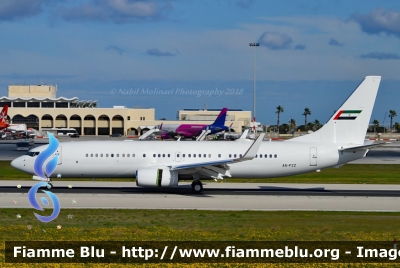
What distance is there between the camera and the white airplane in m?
41.6

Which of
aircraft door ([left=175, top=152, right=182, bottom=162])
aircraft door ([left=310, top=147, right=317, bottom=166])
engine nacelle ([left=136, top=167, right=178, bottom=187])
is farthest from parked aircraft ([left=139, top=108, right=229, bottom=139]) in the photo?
engine nacelle ([left=136, top=167, right=178, bottom=187])

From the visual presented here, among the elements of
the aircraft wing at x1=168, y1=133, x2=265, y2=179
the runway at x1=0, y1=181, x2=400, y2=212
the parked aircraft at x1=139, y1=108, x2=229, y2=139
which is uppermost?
the parked aircraft at x1=139, y1=108, x2=229, y2=139

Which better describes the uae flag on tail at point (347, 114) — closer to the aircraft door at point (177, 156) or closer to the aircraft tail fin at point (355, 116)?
the aircraft tail fin at point (355, 116)

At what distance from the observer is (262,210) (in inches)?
1319

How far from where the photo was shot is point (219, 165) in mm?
40750

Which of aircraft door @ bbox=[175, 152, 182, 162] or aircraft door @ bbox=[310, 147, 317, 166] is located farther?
aircraft door @ bbox=[310, 147, 317, 166]

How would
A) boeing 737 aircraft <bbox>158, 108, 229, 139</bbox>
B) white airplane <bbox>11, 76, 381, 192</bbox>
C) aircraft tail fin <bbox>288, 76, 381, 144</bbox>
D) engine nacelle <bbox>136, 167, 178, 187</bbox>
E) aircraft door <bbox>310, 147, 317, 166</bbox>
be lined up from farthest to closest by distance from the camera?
boeing 737 aircraft <bbox>158, 108, 229, 139</bbox>, aircraft tail fin <bbox>288, 76, 381, 144</bbox>, aircraft door <bbox>310, 147, 317, 166</bbox>, white airplane <bbox>11, 76, 381, 192</bbox>, engine nacelle <bbox>136, 167, 178, 187</bbox>

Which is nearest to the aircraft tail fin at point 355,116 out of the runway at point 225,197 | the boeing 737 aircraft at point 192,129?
the runway at point 225,197

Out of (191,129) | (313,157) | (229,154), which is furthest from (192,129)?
(313,157)

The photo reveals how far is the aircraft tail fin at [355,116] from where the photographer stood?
43.2m

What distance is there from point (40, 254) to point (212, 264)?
5763 millimetres

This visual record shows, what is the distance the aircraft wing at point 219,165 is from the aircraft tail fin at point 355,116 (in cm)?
698

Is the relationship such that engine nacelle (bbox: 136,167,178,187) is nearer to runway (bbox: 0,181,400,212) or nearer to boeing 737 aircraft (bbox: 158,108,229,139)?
runway (bbox: 0,181,400,212)

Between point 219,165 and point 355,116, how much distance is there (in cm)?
1015
